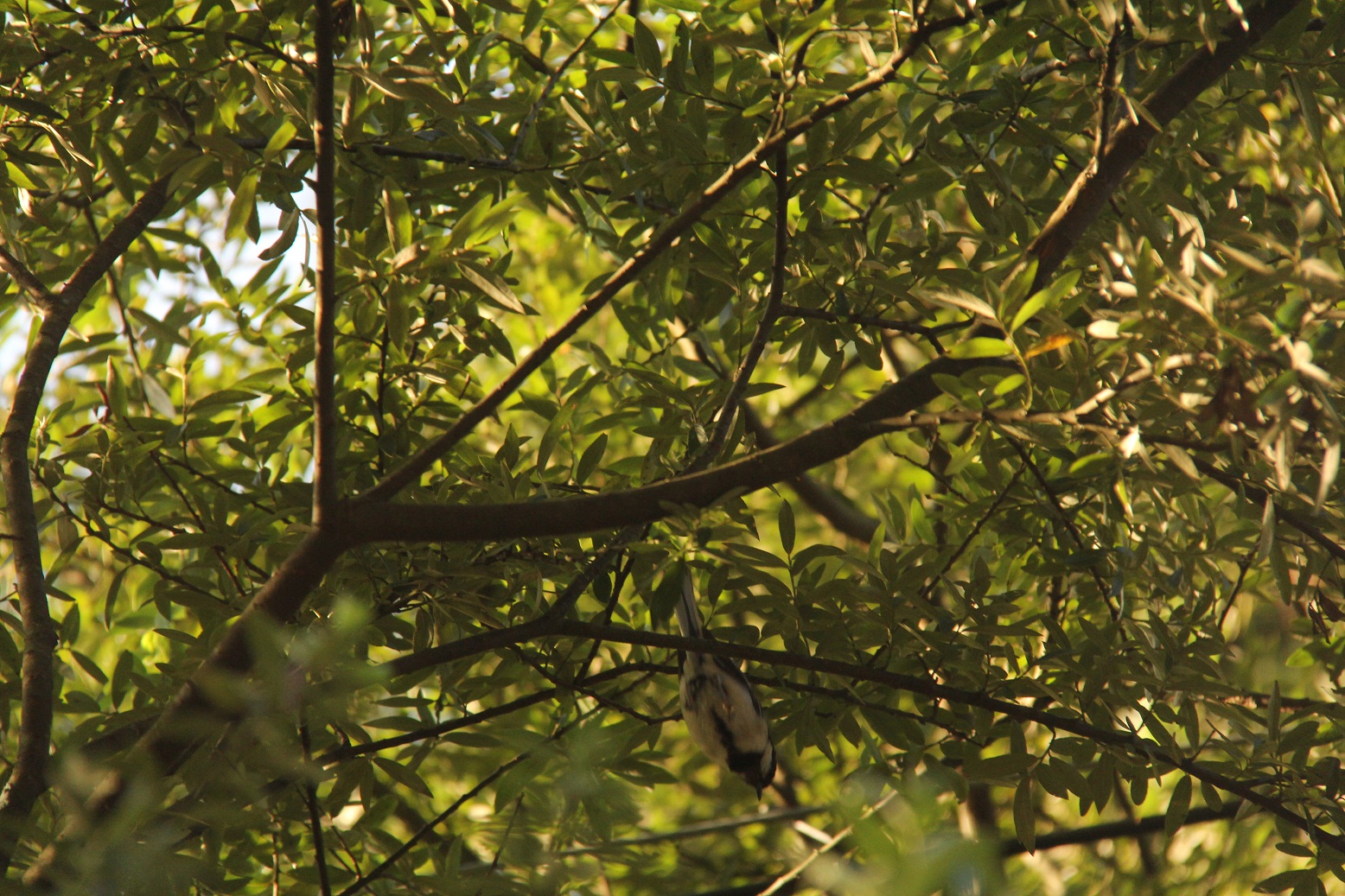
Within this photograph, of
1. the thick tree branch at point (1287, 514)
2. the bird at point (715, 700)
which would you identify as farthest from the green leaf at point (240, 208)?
the thick tree branch at point (1287, 514)

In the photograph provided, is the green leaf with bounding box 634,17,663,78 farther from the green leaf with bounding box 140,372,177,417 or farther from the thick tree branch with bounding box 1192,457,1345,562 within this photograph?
the green leaf with bounding box 140,372,177,417

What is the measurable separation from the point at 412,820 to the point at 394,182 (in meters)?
1.58

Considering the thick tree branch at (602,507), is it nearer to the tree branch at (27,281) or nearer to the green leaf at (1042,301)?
the green leaf at (1042,301)

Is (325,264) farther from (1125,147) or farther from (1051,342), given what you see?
(1125,147)

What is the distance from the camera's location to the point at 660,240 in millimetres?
1358

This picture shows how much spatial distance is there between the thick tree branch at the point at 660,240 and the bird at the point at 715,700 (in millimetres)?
416

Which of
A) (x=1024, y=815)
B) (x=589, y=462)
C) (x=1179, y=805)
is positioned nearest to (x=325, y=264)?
→ (x=589, y=462)

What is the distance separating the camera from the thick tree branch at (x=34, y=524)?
A: 1.34 m

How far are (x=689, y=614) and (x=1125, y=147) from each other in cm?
88

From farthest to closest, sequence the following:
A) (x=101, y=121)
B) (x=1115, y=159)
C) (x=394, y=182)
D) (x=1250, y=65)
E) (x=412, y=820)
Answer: (x=412, y=820) < (x=1250, y=65) < (x=394, y=182) < (x=101, y=121) < (x=1115, y=159)

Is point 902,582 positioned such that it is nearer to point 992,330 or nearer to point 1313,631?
point 992,330

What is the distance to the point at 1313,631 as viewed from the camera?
1667 millimetres

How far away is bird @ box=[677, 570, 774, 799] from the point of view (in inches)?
62.9

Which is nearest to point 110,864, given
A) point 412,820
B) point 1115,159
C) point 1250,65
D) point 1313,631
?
point 1115,159
